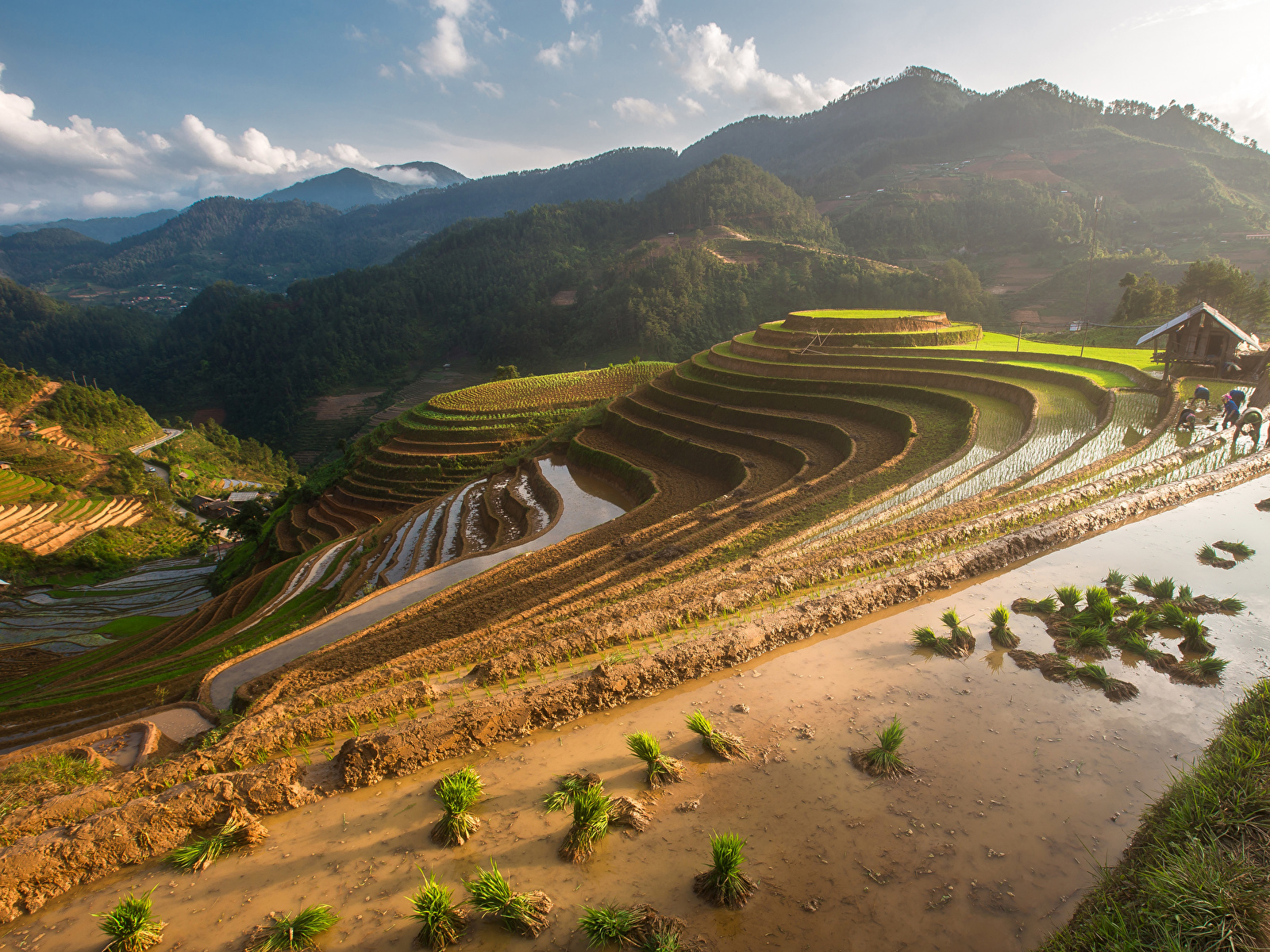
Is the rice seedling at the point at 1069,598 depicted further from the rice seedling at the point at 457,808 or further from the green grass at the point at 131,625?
the green grass at the point at 131,625

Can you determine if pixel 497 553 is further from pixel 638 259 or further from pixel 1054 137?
pixel 1054 137

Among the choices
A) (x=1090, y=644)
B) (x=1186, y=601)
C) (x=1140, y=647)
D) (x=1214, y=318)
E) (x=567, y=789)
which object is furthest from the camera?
(x=1214, y=318)

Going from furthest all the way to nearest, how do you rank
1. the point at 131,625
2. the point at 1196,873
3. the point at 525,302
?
the point at 525,302 < the point at 131,625 < the point at 1196,873

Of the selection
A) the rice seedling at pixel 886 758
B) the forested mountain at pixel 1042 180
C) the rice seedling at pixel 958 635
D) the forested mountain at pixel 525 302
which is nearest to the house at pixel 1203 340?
the rice seedling at pixel 958 635

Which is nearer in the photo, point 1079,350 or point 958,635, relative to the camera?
point 958,635

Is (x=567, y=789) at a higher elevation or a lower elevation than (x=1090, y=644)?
higher

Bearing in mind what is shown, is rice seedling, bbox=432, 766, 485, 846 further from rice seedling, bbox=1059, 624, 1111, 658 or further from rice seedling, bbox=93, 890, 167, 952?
rice seedling, bbox=1059, 624, 1111, 658

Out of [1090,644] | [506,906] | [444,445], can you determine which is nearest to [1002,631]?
[1090,644]

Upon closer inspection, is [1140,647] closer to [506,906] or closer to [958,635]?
[958,635]
